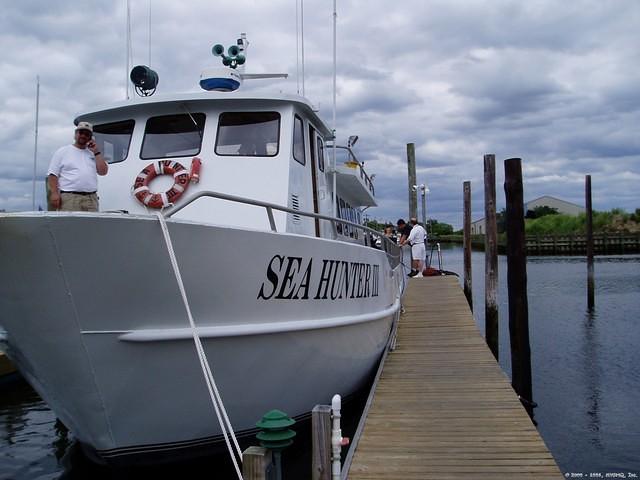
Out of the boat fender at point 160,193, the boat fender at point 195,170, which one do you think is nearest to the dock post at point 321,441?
the boat fender at point 160,193

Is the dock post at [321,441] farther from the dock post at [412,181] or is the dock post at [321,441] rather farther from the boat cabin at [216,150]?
the dock post at [412,181]

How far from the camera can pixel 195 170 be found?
6398 mm

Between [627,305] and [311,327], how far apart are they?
62.6 feet

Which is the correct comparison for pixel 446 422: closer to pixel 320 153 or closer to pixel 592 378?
pixel 320 153

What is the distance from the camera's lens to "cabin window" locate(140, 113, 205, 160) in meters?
6.69

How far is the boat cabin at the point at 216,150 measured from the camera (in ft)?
20.8

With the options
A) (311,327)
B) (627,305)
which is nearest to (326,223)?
(311,327)

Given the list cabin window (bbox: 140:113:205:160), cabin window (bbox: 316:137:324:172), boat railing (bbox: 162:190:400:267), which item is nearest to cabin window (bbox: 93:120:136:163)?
cabin window (bbox: 140:113:205:160)

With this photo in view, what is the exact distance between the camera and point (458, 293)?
1407 centimetres

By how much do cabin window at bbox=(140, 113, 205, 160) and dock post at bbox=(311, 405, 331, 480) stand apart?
11.9 ft

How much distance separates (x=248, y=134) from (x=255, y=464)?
3.97m

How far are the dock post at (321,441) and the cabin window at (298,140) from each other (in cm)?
345

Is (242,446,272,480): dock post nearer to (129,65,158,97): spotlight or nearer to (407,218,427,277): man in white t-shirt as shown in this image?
(129,65,158,97): spotlight

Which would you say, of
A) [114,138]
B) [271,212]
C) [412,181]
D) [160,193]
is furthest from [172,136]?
[412,181]
